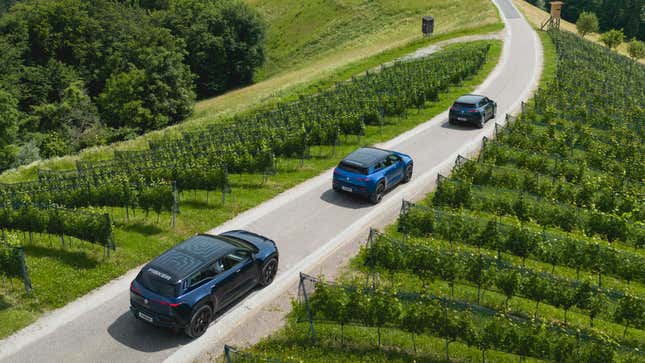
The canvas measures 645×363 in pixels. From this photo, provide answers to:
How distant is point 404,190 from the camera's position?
2314 centimetres

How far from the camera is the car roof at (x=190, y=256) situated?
42.6 feet

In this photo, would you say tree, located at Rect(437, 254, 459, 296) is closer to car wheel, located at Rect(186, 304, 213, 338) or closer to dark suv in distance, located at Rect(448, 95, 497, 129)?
car wheel, located at Rect(186, 304, 213, 338)

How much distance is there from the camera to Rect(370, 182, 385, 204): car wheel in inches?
839

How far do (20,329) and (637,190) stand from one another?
23892mm

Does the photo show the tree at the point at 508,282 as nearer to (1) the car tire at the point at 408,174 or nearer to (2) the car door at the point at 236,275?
(2) the car door at the point at 236,275

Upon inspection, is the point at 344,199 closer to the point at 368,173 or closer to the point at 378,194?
the point at 378,194

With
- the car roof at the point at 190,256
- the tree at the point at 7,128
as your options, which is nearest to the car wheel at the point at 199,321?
the car roof at the point at 190,256

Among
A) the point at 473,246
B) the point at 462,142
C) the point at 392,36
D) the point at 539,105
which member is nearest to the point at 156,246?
the point at 473,246

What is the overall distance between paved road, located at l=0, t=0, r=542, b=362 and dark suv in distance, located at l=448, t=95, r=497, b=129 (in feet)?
1.99

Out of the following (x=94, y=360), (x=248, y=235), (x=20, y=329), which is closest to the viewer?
(x=94, y=360)

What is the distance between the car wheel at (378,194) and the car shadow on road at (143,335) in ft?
30.1

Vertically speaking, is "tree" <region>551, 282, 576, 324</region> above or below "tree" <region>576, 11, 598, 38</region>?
below

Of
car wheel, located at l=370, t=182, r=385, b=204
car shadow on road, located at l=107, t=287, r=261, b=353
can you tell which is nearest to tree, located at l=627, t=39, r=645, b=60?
car wheel, located at l=370, t=182, r=385, b=204

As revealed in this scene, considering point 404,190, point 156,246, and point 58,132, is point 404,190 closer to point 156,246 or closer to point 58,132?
point 156,246
